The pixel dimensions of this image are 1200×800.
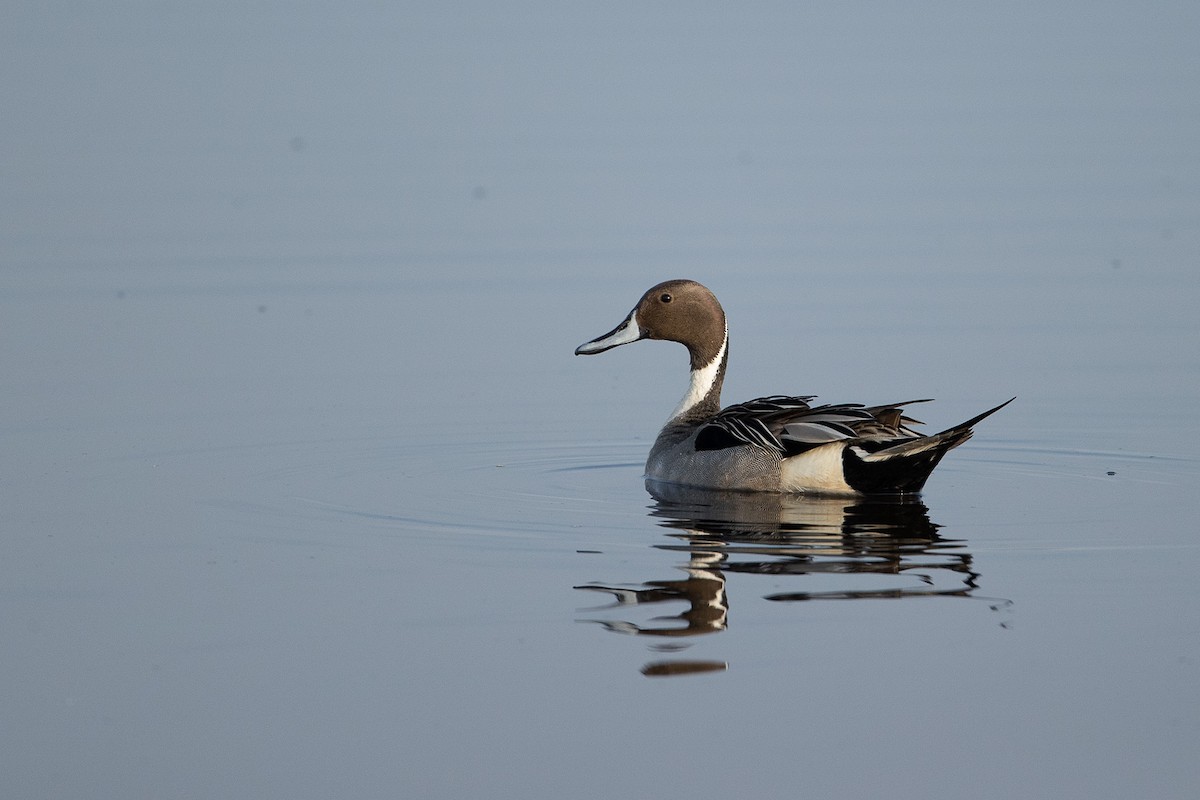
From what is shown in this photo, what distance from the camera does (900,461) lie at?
9.48m

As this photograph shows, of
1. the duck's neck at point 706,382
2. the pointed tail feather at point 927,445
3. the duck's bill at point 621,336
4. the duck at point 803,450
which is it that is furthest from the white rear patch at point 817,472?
the duck's bill at point 621,336

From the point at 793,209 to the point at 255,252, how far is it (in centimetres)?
552

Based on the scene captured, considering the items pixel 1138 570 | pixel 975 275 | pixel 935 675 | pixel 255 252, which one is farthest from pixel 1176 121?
pixel 935 675

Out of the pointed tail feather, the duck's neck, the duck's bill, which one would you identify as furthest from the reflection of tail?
the duck's bill

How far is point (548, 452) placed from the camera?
10781 millimetres

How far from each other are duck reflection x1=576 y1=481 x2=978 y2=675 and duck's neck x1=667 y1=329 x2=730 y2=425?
1.05 metres

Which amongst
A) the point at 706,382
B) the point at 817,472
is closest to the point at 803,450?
the point at 817,472

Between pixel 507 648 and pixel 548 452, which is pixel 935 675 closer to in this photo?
pixel 507 648

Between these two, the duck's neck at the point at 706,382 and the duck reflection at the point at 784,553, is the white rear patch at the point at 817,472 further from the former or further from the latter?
the duck's neck at the point at 706,382

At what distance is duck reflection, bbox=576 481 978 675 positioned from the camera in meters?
7.05

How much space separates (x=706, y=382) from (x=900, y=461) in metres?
1.98

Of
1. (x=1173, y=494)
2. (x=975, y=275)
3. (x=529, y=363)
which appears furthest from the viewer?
(x=975, y=275)

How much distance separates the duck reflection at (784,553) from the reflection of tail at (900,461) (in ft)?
0.29

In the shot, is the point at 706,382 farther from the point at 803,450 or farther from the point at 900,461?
the point at 900,461
